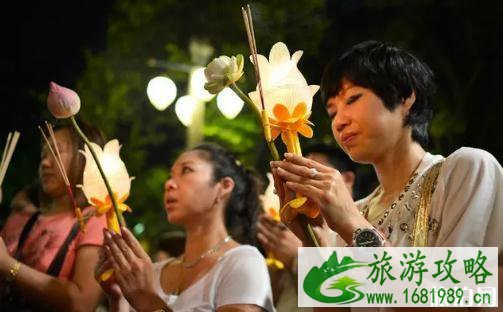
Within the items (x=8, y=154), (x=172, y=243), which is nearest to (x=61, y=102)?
(x=8, y=154)

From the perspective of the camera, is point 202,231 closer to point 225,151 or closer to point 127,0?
point 225,151

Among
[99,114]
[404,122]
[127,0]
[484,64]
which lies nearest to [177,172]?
[404,122]

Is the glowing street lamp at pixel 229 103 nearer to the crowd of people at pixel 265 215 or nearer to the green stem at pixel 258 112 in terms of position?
the crowd of people at pixel 265 215

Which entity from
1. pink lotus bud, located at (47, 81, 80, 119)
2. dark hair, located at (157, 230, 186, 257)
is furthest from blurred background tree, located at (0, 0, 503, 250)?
pink lotus bud, located at (47, 81, 80, 119)

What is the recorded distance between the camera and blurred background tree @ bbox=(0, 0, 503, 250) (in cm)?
952

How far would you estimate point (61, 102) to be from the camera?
304cm

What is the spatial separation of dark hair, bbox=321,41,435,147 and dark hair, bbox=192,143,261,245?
1533 mm

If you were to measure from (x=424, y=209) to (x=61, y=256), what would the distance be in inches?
82.6

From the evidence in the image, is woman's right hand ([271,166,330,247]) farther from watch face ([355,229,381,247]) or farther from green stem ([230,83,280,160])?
watch face ([355,229,381,247])

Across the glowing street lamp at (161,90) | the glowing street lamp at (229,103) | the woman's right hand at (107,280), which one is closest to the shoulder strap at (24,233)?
the woman's right hand at (107,280)

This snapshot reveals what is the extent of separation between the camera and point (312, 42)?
1112cm

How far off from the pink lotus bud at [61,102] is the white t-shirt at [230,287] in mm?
1013

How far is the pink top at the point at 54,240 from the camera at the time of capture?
391cm

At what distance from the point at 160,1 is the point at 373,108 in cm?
1082
